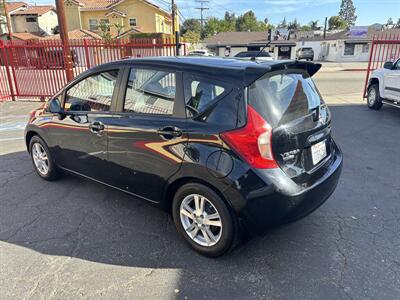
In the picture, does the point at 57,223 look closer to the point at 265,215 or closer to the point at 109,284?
the point at 109,284

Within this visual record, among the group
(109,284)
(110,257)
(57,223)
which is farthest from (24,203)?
(109,284)

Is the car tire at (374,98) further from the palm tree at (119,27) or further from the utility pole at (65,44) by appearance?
the palm tree at (119,27)

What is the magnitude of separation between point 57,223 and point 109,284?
Result: 1.22 m

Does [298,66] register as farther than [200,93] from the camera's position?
Yes

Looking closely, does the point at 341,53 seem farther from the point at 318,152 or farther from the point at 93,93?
the point at 93,93

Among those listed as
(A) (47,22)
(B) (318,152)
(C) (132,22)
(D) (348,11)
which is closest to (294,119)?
(B) (318,152)

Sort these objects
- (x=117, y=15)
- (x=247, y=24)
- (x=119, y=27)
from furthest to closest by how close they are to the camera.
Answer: (x=247, y=24)
(x=117, y=15)
(x=119, y=27)

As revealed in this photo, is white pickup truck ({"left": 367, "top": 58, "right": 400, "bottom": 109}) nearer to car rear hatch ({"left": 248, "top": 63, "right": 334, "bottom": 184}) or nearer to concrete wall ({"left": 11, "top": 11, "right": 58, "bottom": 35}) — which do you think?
car rear hatch ({"left": 248, "top": 63, "right": 334, "bottom": 184})

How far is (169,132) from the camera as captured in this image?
274 cm

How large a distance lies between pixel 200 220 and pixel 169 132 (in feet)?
2.70

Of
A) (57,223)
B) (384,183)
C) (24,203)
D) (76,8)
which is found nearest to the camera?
(57,223)

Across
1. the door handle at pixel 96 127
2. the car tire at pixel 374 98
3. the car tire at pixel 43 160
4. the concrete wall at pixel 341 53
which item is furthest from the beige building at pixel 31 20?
the door handle at pixel 96 127

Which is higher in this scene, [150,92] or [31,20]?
[31,20]

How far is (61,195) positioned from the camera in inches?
Result: 157
